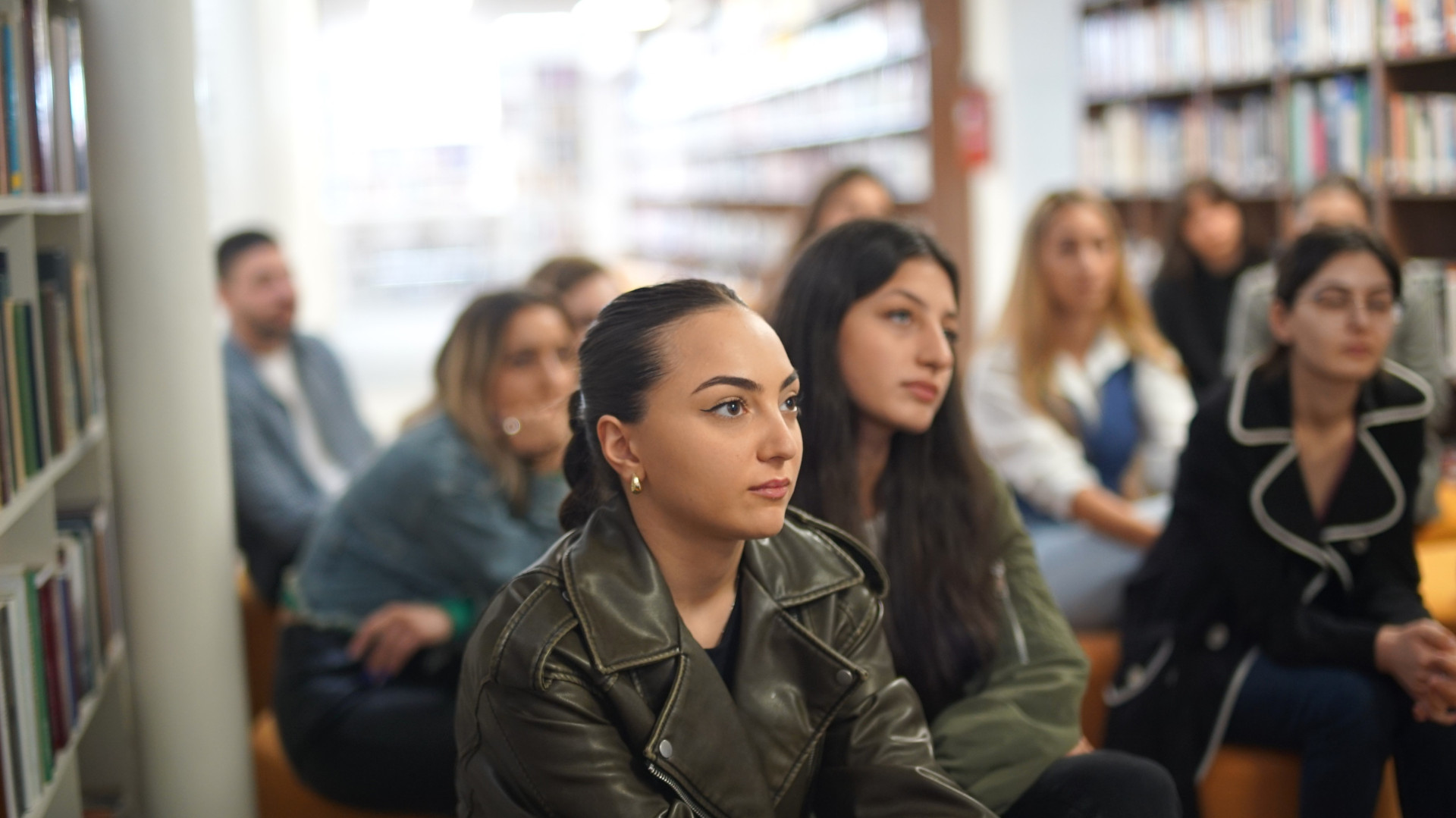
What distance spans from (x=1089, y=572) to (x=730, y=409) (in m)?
1.45

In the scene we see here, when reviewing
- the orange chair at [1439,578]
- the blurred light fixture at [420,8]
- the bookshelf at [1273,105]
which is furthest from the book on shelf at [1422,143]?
the blurred light fixture at [420,8]

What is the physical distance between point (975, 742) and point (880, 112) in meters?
4.93

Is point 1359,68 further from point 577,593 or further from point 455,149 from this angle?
point 455,149

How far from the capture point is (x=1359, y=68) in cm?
385

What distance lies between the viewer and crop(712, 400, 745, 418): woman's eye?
1.18m

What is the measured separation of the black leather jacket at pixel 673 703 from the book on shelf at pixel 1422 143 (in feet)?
9.71

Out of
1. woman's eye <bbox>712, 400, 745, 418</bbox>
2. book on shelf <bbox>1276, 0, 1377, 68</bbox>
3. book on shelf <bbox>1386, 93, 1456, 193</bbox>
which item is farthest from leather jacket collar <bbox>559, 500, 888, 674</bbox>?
book on shelf <bbox>1276, 0, 1377, 68</bbox>

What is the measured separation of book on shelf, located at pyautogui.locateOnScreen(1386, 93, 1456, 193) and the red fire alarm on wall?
192cm

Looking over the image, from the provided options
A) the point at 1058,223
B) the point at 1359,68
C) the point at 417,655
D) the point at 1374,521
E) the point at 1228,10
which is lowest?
the point at 417,655

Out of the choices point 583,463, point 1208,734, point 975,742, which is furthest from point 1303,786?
point 583,463

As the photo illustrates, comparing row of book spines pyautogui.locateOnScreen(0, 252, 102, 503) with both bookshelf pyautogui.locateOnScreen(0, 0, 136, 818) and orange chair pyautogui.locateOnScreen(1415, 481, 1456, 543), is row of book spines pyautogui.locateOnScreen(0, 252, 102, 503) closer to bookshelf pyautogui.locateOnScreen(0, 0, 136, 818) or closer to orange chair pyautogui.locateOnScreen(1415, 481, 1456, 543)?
bookshelf pyautogui.locateOnScreen(0, 0, 136, 818)

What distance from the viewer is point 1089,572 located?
241cm

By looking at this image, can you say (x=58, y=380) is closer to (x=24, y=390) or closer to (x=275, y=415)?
(x=24, y=390)

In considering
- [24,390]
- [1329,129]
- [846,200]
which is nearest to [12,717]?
[24,390]
